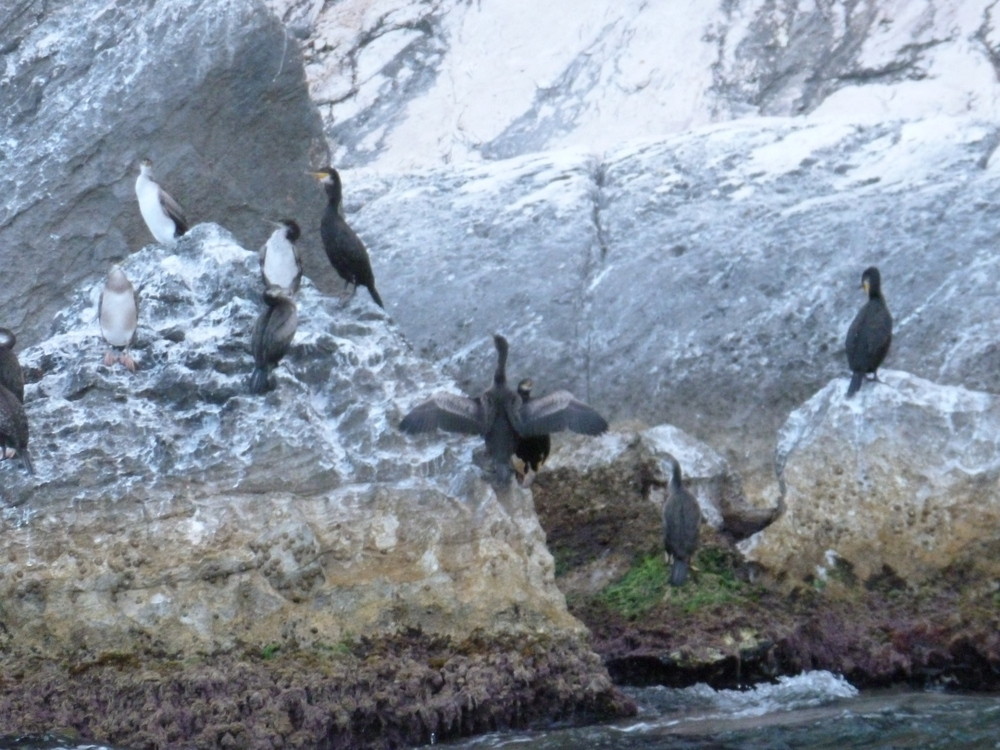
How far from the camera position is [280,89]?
496 inches

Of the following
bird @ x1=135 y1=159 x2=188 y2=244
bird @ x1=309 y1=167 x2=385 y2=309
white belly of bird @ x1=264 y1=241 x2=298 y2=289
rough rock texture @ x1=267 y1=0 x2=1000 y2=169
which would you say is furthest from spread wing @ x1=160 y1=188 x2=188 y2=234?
rough rock texture @ x1=267 y1=0 x2=1000 y2=169

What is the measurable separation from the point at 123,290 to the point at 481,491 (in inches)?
91.5

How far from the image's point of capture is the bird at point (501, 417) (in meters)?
9.28

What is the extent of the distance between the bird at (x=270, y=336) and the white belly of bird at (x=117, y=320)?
2.18 ft

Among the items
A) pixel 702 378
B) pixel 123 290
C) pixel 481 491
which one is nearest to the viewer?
pixel 481 491

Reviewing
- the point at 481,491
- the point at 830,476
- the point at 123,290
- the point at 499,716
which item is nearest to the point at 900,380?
the point at 830,476

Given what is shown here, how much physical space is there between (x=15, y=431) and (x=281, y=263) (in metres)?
2.69

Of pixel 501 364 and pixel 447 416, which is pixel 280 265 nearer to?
pixel 501 364

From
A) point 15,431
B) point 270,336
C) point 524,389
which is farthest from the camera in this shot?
point 524,389

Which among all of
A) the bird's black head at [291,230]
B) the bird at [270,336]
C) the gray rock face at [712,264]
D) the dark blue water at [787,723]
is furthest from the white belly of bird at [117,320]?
the gray rock face at [712,264]

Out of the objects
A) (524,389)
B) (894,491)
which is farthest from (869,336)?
(524,389)

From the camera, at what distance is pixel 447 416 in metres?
9.38

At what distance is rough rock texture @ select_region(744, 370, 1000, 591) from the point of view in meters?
9.57

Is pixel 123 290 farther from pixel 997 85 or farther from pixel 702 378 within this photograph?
pixel 997 85
